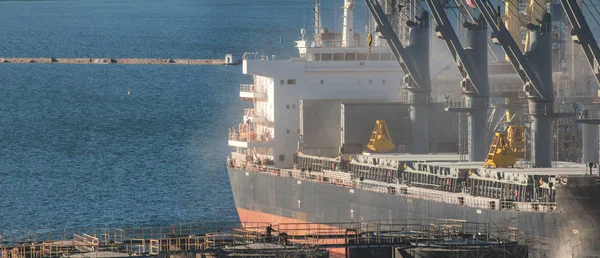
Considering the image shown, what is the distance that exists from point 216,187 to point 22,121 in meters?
39.0

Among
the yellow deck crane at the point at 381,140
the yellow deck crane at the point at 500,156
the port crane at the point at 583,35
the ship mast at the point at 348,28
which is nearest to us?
the port crane at the point at 583,35

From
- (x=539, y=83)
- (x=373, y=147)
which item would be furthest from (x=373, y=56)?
(x=539, y=83)

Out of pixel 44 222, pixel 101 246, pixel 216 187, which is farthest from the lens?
pixel 216 187

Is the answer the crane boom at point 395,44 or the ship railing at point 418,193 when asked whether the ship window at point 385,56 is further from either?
the ship railing at point 418,193

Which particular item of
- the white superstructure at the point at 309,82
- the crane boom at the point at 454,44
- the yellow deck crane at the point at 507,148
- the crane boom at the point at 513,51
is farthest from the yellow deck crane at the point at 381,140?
the crane boom at the point at 513,51

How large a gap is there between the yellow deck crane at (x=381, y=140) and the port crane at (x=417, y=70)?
1.20m

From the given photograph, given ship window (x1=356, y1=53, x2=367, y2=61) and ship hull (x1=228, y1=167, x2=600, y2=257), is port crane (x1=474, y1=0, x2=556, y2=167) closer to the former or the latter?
ship hull (x1=228, y1=167, x2=600, y2=257)

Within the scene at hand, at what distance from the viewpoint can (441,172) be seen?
6309cm

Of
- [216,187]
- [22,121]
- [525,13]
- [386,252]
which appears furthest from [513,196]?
[22,121]

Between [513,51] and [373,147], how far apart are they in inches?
488

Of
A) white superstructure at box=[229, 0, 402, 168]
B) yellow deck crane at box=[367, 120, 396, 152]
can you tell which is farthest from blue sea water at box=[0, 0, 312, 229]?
yellow deck crane at box=[367, 120, 396, 152]

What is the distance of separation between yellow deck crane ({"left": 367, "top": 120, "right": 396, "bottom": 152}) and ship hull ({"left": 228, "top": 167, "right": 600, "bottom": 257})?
377 cm

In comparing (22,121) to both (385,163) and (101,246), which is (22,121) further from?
(101,246)

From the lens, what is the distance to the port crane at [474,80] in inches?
2559
